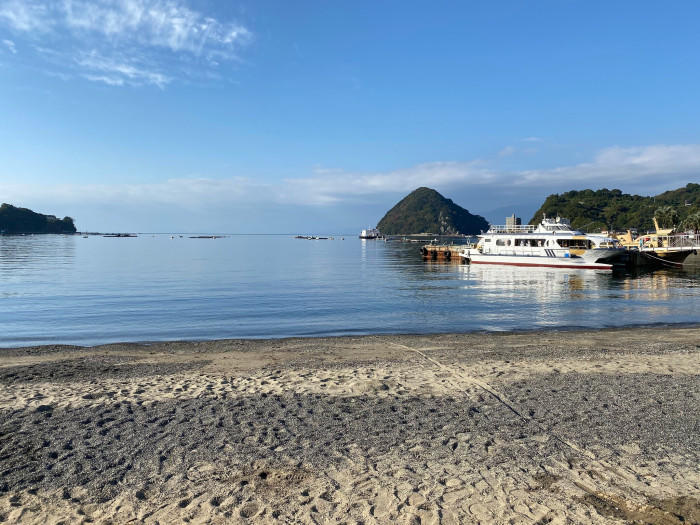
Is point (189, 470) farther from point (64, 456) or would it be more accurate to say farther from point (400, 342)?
point (400, 342)

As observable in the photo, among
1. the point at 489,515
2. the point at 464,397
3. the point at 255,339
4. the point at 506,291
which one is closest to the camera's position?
the point at 489,515

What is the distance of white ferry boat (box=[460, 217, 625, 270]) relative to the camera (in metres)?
47.2

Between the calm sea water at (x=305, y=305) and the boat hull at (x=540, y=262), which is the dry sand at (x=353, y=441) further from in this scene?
the boat hull at (x=540, y=262)

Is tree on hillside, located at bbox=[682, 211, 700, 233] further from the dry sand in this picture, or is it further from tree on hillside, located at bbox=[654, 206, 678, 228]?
the dry sand

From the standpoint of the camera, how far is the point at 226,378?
388 inches

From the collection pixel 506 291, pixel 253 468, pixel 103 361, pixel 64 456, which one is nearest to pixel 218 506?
pixel 253 468

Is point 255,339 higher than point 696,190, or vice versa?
point 696,190

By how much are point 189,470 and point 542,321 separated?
17.0 meters

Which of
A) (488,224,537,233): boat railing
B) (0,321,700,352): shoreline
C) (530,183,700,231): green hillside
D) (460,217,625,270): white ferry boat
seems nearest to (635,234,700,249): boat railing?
(460,217,625,270): white ferry boat

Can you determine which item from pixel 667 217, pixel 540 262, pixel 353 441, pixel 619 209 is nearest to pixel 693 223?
pixel 667 217

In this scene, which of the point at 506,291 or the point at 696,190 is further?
the point at 696,190

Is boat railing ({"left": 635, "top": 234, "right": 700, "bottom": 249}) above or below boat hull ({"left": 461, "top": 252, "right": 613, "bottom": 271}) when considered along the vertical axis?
above

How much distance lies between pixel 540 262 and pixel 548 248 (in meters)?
1.70

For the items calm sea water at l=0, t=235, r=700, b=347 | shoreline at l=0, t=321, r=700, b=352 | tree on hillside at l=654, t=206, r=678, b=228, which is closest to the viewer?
shoreline at l=0, t=321, r=700, b=352
